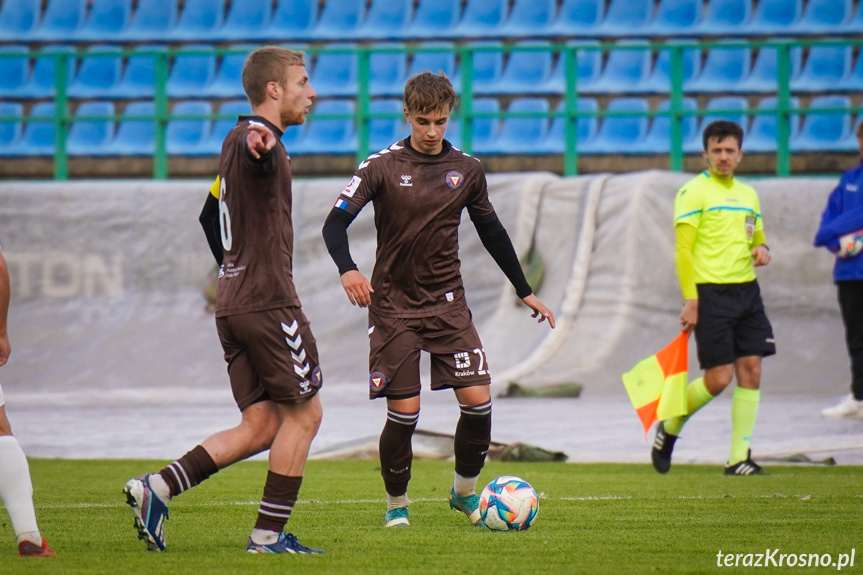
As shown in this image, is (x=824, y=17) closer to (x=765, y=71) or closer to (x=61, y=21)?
(x=765, y=71)

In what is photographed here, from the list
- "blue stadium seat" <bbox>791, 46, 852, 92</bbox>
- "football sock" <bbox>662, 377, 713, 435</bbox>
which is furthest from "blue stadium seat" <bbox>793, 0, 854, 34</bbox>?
"football sock" <bbox>662, 377, 713, 435</bbox>

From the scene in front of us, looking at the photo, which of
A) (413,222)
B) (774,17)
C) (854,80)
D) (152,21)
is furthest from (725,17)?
(413,222)

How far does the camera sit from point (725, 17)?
16.0m

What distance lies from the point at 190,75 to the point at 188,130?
0.80m

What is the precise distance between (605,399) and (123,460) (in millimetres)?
4365

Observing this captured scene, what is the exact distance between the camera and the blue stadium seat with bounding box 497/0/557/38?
1614 centimetres

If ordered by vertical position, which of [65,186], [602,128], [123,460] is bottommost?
[123,460]

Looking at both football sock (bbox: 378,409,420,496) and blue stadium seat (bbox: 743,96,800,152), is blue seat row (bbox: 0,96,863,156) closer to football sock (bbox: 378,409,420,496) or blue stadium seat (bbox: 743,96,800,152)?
blue stadium seat (bbox: 743,96,800,152)

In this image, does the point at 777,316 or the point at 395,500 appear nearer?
the point at 395,500

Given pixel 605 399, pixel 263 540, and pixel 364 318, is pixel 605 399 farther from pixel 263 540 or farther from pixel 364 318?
pixel 263 540

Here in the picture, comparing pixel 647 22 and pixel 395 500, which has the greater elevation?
pixel 647 22

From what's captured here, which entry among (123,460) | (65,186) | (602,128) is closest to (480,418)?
(123,460)

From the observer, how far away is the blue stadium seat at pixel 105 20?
55.6 ft

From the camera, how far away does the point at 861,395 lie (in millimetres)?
8789
